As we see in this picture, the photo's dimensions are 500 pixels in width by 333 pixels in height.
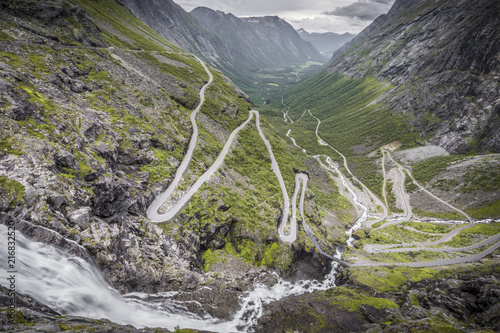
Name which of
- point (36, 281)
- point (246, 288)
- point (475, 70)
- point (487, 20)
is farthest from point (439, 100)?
point (36, 281)

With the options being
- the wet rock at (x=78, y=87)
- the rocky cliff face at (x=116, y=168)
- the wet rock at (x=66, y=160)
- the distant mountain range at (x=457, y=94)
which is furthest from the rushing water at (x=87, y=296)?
the distant mountain range at (x=457, y=94)

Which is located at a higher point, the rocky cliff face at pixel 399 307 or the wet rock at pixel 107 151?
the wet rock at pixel 107 151

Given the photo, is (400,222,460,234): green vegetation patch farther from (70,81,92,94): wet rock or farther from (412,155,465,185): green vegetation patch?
(70,81,92,94): wet rock

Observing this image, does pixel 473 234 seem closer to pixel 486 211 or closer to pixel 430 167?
pixel 486 211

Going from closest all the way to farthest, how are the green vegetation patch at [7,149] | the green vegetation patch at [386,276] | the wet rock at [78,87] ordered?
the green vegetation patch at [7,149] → the green vegetation patch at [386,276] → the wet rock at [78,87]

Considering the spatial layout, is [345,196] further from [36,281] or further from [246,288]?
[36,281]

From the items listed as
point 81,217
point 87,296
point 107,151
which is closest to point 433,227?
point 87,296

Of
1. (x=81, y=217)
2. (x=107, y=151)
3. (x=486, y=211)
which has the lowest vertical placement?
(x=81, y=217)

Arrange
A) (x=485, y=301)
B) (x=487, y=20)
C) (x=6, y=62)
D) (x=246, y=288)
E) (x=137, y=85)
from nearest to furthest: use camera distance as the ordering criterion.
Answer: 1. (x=485, y=301)
2. (x=246, y=288)
3. (x=6, y=62)
4. (x=137, y=85)
5. (x=487, y=20)

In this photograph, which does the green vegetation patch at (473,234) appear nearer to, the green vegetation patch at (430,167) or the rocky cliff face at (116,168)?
the green vegetation patch at (430,167)

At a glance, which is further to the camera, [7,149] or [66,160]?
[66,160]

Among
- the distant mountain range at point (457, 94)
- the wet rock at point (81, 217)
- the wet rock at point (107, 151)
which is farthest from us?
the distant mountain range at point (457, 94)
